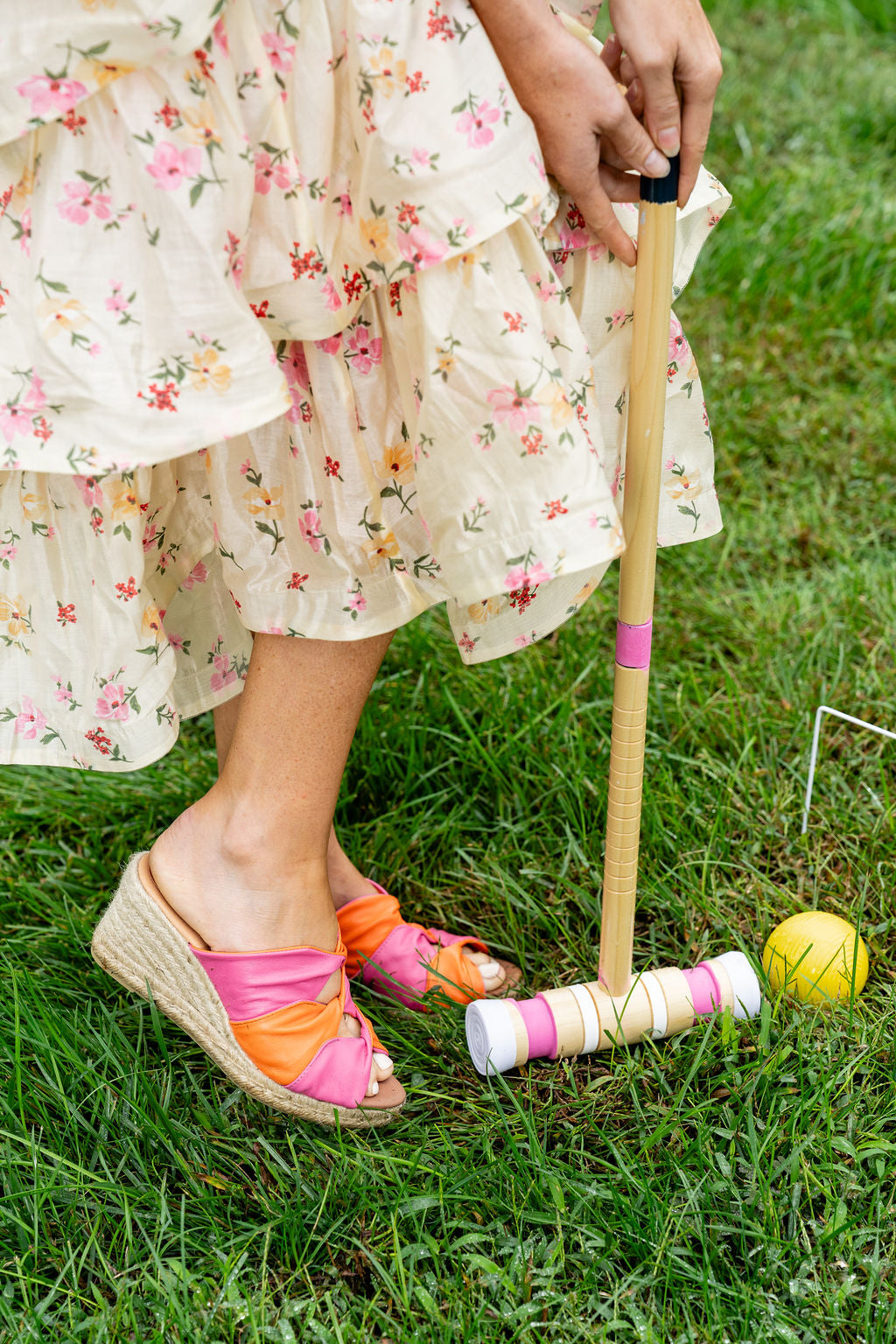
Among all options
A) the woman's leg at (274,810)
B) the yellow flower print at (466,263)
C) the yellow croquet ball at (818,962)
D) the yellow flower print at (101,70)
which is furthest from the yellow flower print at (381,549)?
the yellow croquet ball at (818,962)

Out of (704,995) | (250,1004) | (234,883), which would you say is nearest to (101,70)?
(234,883)

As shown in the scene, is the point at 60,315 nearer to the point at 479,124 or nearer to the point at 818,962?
the point at 479,124

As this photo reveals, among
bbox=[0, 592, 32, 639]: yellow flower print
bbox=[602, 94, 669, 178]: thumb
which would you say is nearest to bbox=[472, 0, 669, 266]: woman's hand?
bbox=[602, 94, 669, 178]: thumb

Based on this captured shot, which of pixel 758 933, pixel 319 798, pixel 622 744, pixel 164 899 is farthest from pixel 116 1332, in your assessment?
pixel 758 933

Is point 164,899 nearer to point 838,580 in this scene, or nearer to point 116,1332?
point 116,1332

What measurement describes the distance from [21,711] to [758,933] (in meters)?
1.06

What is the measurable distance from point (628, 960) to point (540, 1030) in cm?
15

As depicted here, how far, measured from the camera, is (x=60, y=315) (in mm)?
1095

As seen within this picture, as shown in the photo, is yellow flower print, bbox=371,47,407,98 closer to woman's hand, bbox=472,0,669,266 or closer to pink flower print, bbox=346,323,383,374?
woman's hand, bbox=472,0,669,266

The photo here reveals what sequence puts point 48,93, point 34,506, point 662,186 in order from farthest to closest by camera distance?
point 34,506
point 662,186
point 48,93

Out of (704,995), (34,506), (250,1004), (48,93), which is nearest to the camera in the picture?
(48,93)

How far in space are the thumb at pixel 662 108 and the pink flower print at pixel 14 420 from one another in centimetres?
67

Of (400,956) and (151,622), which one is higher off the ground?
Result: (151,622)

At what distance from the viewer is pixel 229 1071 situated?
1447mm
